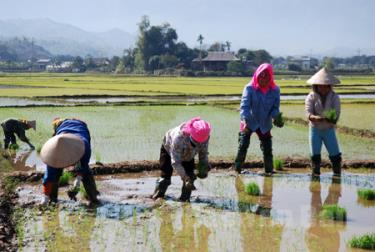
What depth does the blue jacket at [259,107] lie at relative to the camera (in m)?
7.33

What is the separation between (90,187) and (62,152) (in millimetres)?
665

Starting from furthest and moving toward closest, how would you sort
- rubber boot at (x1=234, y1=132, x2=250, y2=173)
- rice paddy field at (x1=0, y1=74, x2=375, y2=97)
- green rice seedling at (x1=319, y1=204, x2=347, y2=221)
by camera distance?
rice paddy field at (x1=0, y1=74, x2=375, y2=97) → rubber boot at (x1=234, y1=132, x2=250, y2=173) → green rice seedling at (x1=319, y1=204, x2=347, y2=221)

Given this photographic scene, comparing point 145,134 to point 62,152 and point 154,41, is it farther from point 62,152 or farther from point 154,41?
point 154,41

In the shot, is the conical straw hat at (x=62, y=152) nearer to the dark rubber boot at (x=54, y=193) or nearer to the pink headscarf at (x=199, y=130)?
the dark rubber boot at (x=54, y=193)

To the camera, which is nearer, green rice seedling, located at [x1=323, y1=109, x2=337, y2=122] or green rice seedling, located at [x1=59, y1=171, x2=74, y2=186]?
green rice seedling, located at [x1=59, y1=171, x2=74, y2=186]

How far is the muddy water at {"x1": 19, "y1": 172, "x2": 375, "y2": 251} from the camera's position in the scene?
4.59m

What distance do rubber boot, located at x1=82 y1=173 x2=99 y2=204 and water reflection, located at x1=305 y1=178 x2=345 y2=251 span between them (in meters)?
2.37

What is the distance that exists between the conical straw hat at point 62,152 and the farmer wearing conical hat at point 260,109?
269 cm

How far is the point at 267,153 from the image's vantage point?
295 inches

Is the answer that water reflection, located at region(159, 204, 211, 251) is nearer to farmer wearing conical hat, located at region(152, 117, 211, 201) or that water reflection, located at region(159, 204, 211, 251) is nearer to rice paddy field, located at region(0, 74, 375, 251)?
rice paddy field, located at region(0, 74, 375, 251)

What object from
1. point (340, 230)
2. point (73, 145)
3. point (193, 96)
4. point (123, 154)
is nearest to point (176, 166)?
point (73, 145)


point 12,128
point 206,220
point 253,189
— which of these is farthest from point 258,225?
point 12,128

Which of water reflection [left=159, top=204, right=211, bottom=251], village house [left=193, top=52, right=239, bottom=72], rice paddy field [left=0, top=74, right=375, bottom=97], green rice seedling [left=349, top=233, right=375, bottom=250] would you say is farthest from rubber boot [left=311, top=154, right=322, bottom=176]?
village house [left=193, top=52, right=239, bottom=72]

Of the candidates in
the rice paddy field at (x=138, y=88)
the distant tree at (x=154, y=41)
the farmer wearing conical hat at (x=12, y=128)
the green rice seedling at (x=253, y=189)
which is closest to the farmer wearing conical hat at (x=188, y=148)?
the green rice seedling at (x=253, y=189)
